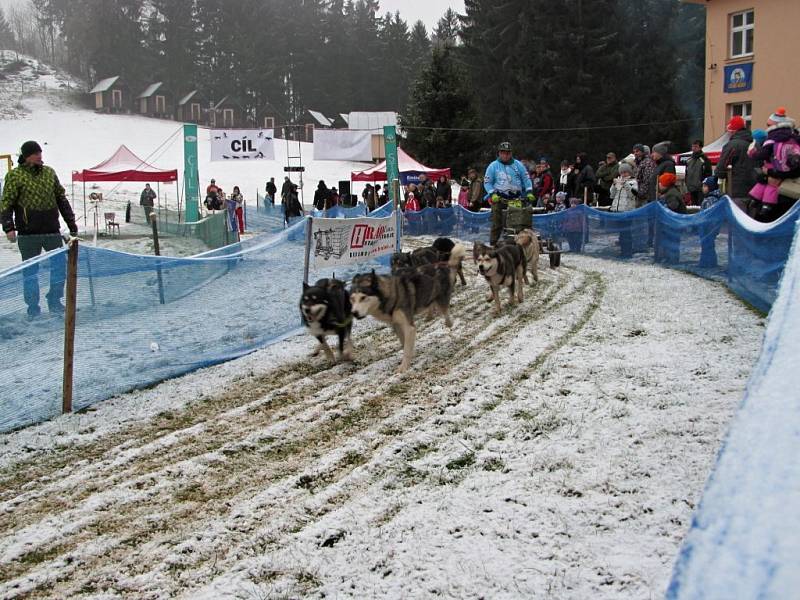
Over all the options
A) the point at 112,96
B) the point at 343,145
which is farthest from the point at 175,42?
the point at 343,145

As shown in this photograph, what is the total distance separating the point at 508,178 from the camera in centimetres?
946

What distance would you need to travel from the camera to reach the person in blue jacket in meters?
9.39

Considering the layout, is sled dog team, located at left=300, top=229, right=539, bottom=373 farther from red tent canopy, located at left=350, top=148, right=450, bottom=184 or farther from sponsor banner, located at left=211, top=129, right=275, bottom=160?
red tent canopy, located at left=350, top=148, right=450, bottom=184

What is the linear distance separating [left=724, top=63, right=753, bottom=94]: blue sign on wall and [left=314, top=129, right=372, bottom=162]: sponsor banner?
41.7ft

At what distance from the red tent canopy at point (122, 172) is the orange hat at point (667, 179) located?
18503 mm

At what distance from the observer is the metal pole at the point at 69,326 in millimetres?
4520

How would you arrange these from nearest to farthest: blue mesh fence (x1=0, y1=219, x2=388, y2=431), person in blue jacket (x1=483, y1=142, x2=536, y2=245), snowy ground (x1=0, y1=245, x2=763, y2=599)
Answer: snowy ground (x1=0, y1=245, x2=763, y2=599) → blue mesh fence (x1=0, y1=219, x2=388, y2=431) → person in blue jacket (x1=483, y1=142, x2=536, y2=245)

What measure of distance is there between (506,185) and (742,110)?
15.8 meters

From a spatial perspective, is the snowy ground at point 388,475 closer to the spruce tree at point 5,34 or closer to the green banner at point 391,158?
the green banner at point 391,158

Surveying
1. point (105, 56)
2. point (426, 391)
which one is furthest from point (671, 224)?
point (105, 56)

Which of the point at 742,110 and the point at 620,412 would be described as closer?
the point at 620,412

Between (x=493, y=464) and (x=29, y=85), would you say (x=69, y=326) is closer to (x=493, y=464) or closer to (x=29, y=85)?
(x=493, y=464)

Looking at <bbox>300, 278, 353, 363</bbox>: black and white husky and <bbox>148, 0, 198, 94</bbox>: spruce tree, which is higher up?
<bbox>148, 0, 198, 94</bbox>: spruce tree

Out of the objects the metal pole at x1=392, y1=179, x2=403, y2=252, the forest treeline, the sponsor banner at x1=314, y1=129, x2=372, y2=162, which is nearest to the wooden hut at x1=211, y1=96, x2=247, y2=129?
the forest treeline
